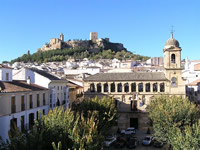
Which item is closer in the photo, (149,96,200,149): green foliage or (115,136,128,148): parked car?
(149,96,200,149): green foliage

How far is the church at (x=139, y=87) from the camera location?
52.6 metres

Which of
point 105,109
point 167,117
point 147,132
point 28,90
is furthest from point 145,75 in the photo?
point 28,90

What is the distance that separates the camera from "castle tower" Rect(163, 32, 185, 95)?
52469 millimetres

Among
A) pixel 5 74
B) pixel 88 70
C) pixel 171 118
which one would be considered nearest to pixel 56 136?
pixel 5 74

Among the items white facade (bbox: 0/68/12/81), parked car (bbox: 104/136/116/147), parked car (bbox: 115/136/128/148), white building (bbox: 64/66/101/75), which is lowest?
parked car (bbox: 115/136/128/148)

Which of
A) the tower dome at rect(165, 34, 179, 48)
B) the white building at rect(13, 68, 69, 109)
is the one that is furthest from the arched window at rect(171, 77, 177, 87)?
the white building at rect(13, 68, 69, 109)

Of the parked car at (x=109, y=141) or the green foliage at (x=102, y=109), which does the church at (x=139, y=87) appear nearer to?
the parked car at (x=109, y=141)

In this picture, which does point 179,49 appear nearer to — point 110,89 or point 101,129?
point 110,89

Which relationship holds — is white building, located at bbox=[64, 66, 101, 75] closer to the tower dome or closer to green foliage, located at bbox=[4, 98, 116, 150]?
the tower dome

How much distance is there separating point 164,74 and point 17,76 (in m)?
28.5

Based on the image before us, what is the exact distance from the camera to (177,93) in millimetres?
52219

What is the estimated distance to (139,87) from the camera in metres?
54.1

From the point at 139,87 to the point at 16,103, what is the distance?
30573 mm

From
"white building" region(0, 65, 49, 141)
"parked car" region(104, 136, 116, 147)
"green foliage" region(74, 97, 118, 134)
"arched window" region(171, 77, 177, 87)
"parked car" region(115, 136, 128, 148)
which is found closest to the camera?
A: "white building" region(0, 65, 49, 141)
